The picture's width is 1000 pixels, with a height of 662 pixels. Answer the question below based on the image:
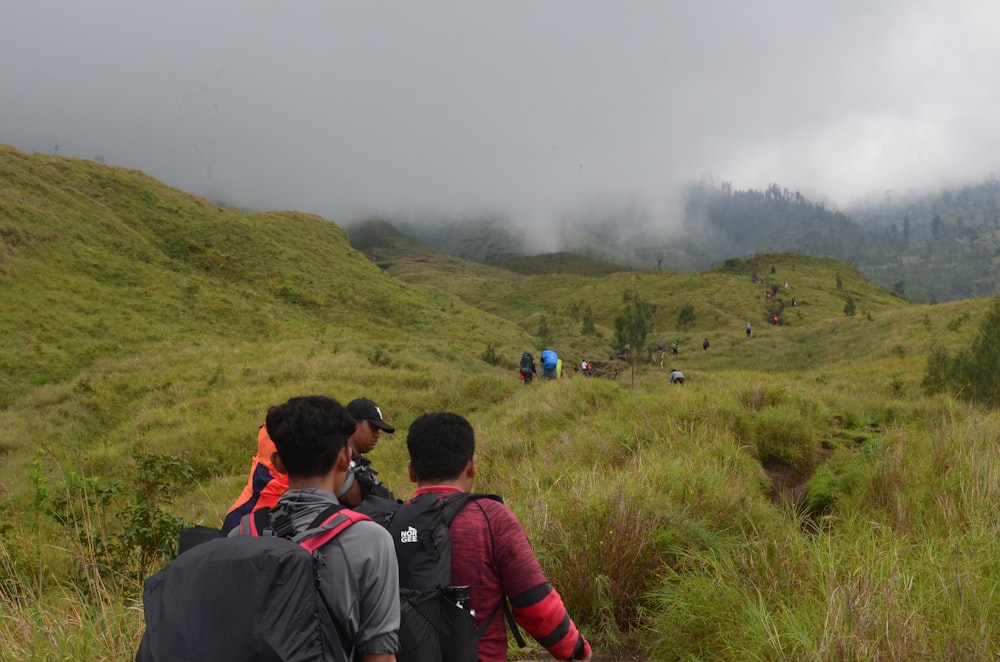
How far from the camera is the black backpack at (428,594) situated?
6.98ft

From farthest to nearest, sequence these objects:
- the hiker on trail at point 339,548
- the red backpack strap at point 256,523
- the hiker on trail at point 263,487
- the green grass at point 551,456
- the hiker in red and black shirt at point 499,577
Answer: the hiker on trail at point 263,487
the green grass at point 551,456
the hiker in red and black shirt at point 499,577
the red backpack strap at point 256,523
the hiker on trail at point 339,548

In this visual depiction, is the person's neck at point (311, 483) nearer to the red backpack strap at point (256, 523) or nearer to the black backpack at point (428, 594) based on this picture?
the red backpack strap at point (256, 523)

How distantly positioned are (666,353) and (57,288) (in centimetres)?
3488

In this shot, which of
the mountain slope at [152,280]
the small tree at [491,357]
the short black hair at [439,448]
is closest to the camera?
the short black hair at [439,448]

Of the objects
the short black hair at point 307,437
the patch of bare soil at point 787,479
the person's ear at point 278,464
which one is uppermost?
the short black hair at point 307,437

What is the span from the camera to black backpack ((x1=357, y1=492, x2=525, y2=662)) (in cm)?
213

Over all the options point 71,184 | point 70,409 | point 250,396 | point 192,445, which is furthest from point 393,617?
point 71,184

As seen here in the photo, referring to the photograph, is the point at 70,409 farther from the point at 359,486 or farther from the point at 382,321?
the point at 382,321

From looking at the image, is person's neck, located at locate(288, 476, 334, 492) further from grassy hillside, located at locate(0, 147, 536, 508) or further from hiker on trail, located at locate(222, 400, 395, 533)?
grassy hillside, located at locate(0, 147, 536, 508)

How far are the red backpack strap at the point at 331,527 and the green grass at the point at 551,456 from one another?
1.88 meters

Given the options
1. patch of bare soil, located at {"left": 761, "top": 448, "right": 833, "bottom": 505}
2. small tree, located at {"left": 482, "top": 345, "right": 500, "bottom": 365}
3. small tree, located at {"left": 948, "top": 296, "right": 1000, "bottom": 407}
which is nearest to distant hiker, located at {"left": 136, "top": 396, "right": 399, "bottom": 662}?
patch of bare soil, located at {"left": 761, "top": 448, "right": 833, "bottom": 505}

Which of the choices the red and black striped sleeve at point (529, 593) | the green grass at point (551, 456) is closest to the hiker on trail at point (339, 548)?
the red and black striped sleeve at point (529, 593)

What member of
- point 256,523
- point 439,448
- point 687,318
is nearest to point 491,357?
point 439,448

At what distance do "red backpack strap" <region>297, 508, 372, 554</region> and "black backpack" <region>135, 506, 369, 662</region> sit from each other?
150 millimetres
